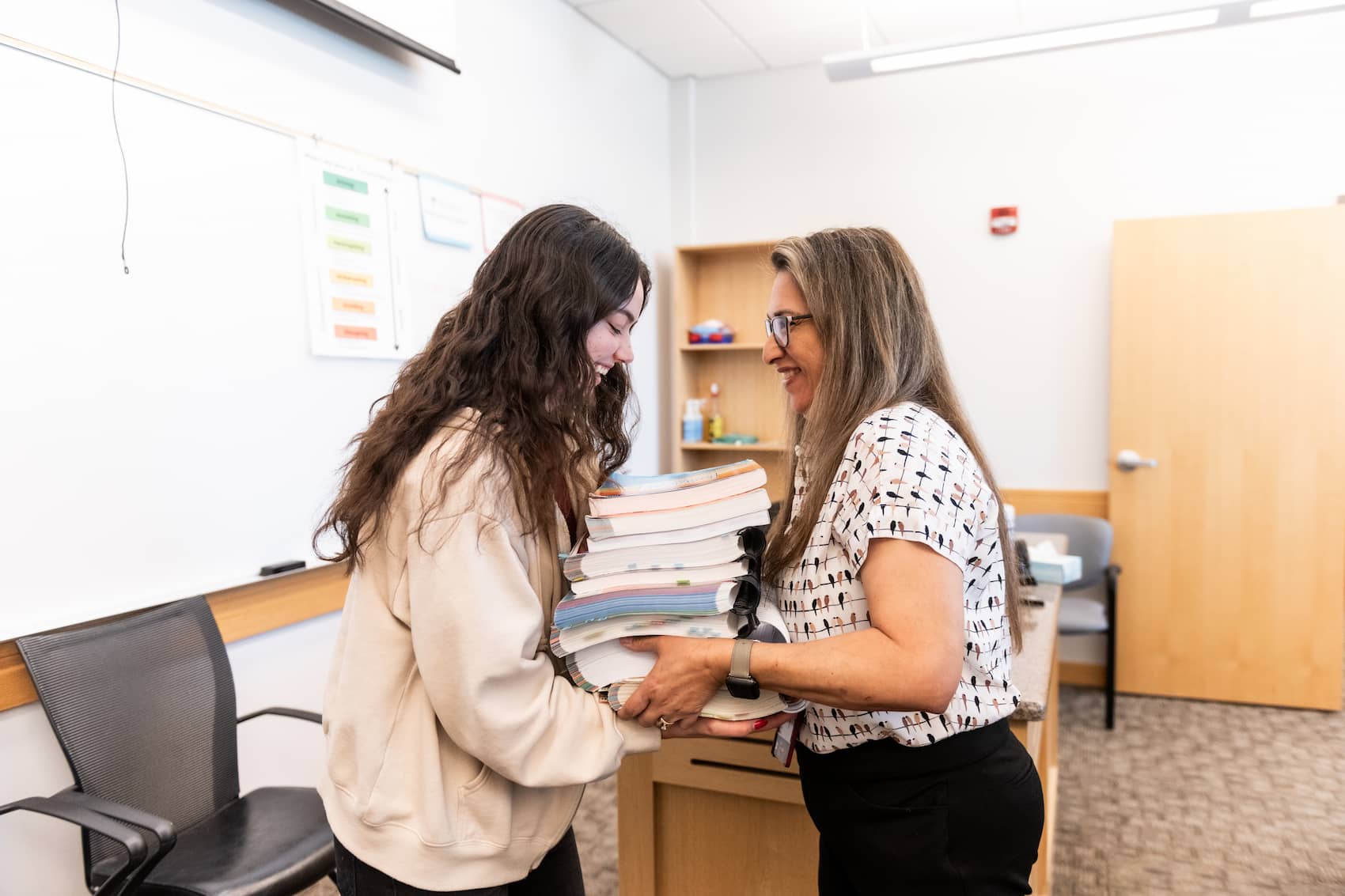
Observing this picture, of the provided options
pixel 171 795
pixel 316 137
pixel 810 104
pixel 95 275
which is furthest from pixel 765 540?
pixel 810 104

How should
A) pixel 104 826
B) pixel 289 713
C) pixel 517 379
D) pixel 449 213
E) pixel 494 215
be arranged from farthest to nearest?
pixel 494 215 < pixel 449 213 < pixel 289 713 < pixel 104 826 < pixel 517 379

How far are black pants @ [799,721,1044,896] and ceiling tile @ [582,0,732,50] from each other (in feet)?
11.0

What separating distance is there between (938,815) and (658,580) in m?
0.45

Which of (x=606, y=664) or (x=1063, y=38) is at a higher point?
(x=1063, y=38)

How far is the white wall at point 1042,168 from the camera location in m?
3.59

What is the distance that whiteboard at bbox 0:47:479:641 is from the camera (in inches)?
66.1

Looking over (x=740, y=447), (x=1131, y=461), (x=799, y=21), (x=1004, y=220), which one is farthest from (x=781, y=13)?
(x=1131, y=461)

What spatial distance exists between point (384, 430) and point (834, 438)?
548mm

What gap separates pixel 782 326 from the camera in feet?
3.88

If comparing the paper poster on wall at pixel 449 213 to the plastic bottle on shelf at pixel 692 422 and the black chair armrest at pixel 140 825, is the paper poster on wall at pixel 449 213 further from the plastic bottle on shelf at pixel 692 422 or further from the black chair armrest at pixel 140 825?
the black chair armrest at pixel 140 825

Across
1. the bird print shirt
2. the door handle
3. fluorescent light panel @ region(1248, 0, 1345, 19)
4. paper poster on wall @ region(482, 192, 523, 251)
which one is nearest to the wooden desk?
the bird print shirt

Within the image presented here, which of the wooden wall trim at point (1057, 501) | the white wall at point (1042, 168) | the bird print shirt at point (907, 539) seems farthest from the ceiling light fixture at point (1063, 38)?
the bird print shirt at point (907, 539)

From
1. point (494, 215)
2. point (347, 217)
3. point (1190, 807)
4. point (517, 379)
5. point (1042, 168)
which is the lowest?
point (1190, 807)

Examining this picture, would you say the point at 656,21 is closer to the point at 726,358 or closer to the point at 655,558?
the point at 726,358
